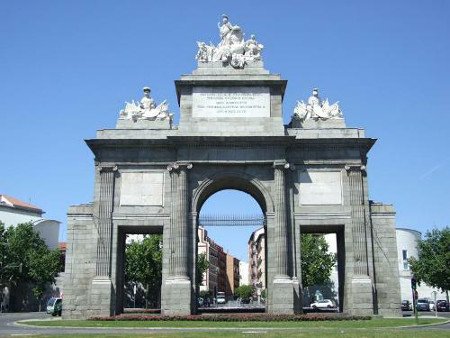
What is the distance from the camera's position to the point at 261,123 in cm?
4066

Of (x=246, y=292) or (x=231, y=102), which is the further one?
(x=246, y=292)

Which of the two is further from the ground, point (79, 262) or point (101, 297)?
point (79, 262)

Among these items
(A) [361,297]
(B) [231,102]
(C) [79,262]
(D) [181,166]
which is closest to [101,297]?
(C) [79,262]

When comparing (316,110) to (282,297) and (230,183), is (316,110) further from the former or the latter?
(282,297)

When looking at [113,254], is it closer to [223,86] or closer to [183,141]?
[183,141]

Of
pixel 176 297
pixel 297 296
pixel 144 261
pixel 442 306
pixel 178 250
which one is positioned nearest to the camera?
pixel 176 297

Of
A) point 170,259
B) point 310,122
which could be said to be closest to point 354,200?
point 310,122

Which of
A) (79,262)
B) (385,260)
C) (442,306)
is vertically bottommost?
(442,306)

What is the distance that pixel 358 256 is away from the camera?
128 ft

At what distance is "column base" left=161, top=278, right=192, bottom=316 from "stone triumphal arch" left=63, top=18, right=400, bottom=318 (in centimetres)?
13

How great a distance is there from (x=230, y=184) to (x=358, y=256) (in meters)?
10.8

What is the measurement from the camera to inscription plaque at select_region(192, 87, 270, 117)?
1614 inches

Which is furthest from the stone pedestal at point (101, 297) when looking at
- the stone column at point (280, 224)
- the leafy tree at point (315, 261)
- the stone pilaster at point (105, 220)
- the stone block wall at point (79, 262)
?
the leafy tree at point (315, 261)

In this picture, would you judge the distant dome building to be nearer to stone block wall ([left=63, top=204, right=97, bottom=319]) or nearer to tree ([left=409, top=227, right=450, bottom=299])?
tree ([left=409, top=227, right=450, bottom=299])
